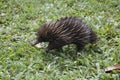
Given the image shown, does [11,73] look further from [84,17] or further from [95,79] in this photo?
[84,17]

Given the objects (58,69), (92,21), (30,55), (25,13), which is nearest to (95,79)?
(58,69)

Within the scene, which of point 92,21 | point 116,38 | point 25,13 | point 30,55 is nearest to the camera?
point 30,55

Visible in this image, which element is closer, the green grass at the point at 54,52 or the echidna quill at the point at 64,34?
the green grass at the point at 54,52

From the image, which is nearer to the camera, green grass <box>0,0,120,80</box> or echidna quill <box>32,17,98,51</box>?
green grass <box>0,0,120,80</box>
